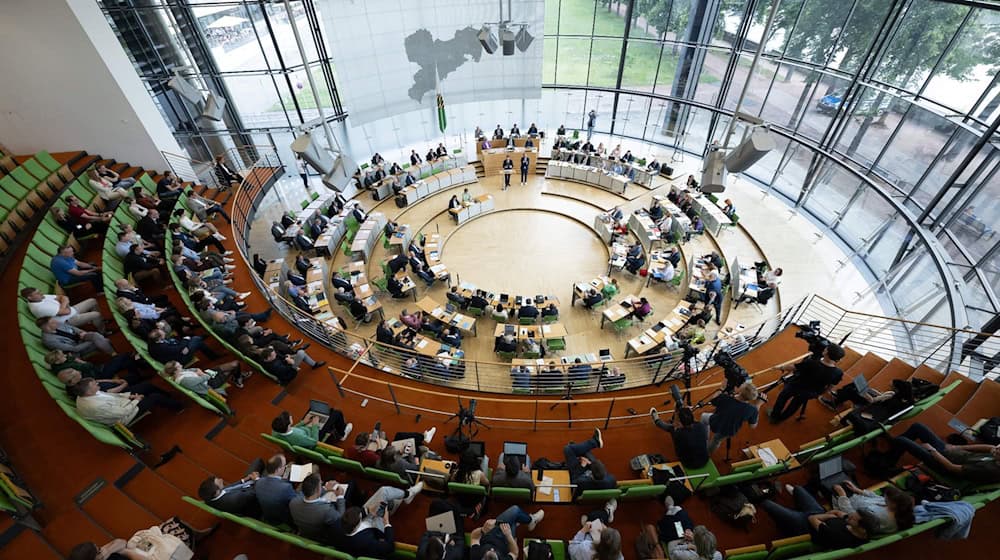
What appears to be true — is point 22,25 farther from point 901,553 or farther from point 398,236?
point 901,553

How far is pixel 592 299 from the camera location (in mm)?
12914

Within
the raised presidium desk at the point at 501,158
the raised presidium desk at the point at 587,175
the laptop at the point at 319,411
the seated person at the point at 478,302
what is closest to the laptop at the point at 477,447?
the laptop at the point at 319,411

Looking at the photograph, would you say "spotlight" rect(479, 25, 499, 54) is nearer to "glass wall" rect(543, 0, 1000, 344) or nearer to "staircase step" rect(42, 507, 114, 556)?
"glass wall" rect(543, 0, 1000, 344)

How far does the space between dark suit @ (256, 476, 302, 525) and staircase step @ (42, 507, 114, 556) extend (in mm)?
1839

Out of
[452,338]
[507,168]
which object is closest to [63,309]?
[452,338]

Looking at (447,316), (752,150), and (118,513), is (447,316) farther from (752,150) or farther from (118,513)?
(752,150)

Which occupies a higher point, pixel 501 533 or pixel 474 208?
pixel 474 208

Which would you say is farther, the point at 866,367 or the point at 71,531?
the point at 866,367

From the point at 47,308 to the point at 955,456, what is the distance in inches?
556

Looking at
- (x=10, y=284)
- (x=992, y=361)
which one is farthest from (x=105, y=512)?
(x=992, y=361)

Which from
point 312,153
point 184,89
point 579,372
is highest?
point 184,89

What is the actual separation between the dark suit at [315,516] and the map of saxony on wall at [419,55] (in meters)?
17.5

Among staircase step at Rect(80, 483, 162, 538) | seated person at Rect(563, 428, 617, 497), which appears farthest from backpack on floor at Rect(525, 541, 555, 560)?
staircase step at Rect(80, 483, 162, 538)

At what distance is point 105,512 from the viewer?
5.27 metres
